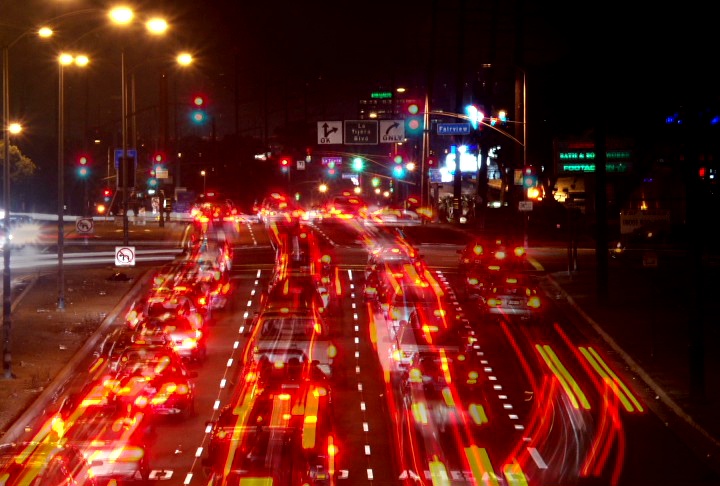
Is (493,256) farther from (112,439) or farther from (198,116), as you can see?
(112,439)

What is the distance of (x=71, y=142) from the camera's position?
141 m

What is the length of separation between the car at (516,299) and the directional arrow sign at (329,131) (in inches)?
1561

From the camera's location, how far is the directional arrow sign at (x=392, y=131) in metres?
68.8

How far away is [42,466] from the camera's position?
10.9 meters

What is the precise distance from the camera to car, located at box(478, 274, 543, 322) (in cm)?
3039

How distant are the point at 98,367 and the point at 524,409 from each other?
33.5 feet

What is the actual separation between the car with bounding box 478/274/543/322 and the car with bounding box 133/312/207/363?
360 inches

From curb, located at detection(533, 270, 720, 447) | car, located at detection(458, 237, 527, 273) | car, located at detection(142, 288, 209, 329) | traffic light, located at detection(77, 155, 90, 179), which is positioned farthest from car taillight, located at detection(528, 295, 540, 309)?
traffic light, located at detection(77, 155, 90, 179)

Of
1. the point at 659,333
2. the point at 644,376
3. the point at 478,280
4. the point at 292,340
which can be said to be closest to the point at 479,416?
the point at 292,340

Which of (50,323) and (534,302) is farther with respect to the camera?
(534,302)

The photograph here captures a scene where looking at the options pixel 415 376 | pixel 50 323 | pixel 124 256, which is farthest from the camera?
pixel 124 256

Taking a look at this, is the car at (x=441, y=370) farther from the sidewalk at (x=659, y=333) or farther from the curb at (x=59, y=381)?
the curb at (x=59, y=381)

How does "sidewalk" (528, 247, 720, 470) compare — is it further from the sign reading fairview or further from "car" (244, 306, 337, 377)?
the sign reading fairview

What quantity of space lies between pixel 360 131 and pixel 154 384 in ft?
174
